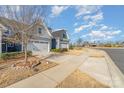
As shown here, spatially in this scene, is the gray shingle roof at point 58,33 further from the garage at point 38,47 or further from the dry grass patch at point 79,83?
the dry grass patch at point 79,83

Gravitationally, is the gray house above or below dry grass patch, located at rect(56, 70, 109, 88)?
above

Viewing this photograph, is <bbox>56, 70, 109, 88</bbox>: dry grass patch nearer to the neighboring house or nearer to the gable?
the neighboring house

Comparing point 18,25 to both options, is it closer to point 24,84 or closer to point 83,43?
point 24,84

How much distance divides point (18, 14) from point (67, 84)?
269 inches

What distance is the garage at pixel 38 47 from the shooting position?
23.7m

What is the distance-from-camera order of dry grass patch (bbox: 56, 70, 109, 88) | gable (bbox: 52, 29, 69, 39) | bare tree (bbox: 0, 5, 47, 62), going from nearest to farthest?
dry grass patch (bbox: 56, 70, 109, 88), bare tree (bbox: 0, 5, 47, 62), gable (bbox: 52, 29, 69, 39)

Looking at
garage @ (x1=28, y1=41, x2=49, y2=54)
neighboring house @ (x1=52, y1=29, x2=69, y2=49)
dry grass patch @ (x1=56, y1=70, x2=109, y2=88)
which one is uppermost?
neighboring house @ (x1=52, y1=29, x2=69, y2=49)

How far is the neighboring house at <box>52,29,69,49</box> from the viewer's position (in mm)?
32213

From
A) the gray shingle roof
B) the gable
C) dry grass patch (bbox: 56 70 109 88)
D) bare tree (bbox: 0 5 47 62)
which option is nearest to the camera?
dry grass patch (bbox: 56 70 109 88)

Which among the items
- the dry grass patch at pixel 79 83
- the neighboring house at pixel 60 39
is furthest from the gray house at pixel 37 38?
the dry grass patch at pixel 79 83

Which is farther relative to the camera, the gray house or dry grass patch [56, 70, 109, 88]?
the gray house

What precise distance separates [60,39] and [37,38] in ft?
30.6

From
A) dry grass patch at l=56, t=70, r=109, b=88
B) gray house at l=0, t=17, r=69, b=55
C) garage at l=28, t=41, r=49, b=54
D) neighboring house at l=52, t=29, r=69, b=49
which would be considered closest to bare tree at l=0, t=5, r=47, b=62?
gray house at l=0, t=17, r=69, b=55
